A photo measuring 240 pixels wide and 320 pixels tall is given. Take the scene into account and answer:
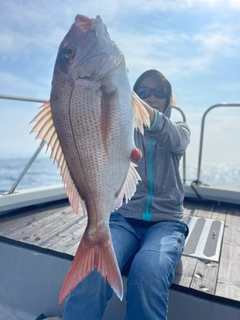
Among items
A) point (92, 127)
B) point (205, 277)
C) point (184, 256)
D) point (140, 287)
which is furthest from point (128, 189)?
point (184, 256)

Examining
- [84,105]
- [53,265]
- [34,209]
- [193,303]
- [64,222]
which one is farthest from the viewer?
[34,209]

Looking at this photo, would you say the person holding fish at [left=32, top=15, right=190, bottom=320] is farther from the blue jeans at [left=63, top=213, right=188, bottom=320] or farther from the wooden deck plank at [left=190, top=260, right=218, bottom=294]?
the wooden deck plank at [left=190, top=260, right=218, bottom=294]

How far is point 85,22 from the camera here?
1270 millimetres

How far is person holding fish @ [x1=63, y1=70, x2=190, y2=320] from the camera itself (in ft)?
4.76

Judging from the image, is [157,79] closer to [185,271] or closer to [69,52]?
[69,52]

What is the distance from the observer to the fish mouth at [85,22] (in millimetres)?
1259

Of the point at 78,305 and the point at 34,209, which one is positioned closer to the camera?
the point at 78,305

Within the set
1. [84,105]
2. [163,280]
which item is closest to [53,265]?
[163,280]

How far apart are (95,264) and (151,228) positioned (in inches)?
28.6

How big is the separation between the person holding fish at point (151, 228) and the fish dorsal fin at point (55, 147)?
45cm

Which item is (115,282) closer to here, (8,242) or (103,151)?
(103,151)

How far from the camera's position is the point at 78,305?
4.73 ft

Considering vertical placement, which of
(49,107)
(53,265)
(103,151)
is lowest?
(53,265)

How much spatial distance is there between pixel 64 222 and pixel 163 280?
5.56 feet
